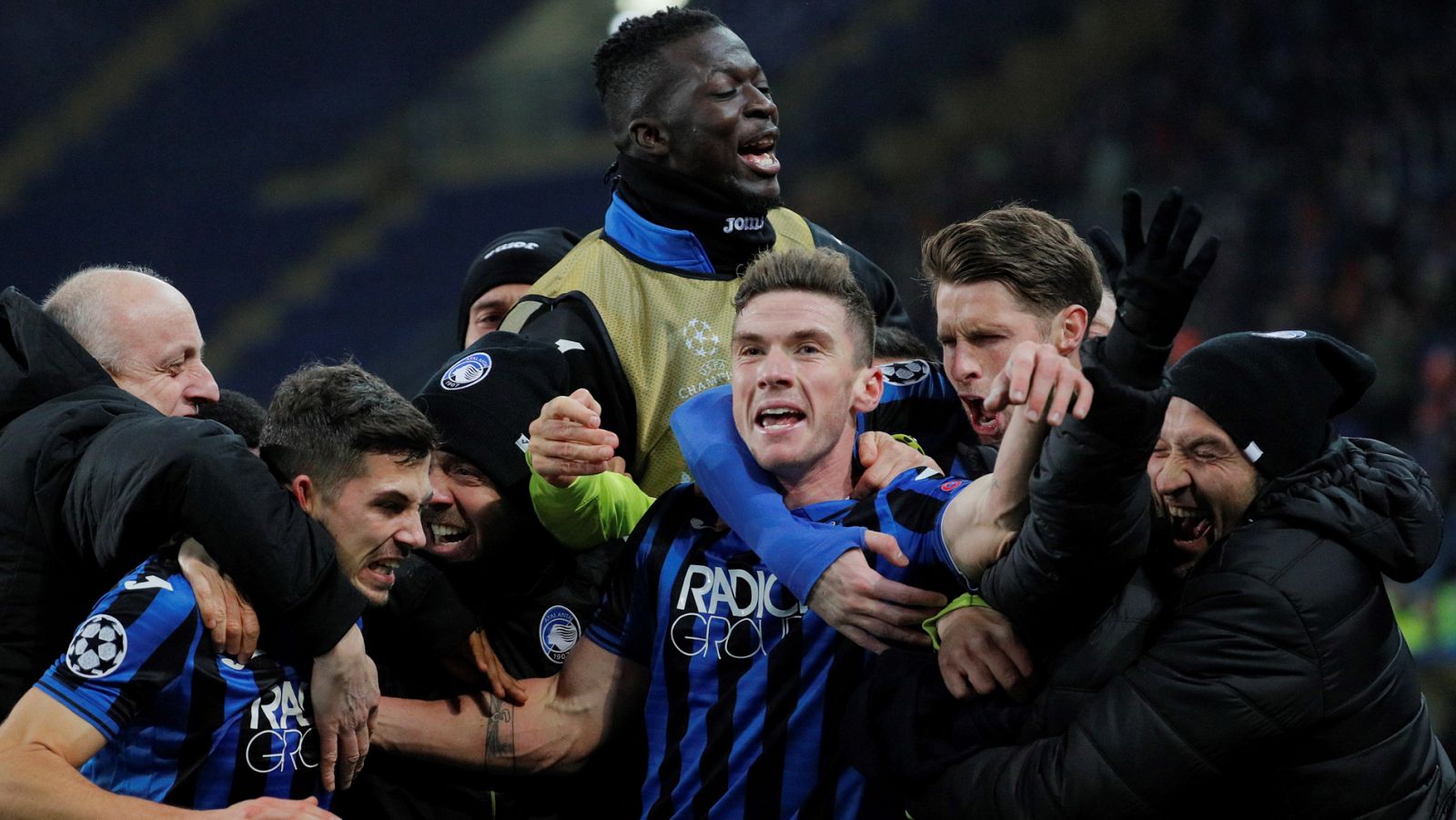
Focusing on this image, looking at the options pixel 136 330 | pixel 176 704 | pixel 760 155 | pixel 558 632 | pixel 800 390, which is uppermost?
pixel 760 155

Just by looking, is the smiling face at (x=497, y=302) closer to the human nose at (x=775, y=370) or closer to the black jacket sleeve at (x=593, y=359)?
the black jacket sleeve at (x=593, y=359)

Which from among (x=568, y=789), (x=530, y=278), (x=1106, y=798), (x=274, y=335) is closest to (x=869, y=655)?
(x=1106, y=798)

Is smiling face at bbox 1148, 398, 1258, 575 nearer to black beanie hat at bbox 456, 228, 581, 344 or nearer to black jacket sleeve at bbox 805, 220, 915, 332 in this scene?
black jacket sleeve at bbox 805, 220, 915, 332

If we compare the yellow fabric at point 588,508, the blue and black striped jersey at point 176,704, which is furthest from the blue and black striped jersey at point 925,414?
the blue and black striped jersey at point 176,704

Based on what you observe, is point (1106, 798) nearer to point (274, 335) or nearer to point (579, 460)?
point (579, 460)

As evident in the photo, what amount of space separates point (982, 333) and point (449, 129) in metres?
9.14

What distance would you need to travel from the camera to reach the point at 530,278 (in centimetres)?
441

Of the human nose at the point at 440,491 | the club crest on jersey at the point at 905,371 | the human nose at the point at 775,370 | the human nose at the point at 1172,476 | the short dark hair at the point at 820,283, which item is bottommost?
the human nose at the point at 440,491

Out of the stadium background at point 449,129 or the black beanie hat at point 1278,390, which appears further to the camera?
the stadium background at point 449,129

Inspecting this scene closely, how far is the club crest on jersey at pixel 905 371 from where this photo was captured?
3.23m

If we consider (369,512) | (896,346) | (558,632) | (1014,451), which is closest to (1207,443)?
(1014,451)

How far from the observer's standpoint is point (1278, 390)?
7.92 ft

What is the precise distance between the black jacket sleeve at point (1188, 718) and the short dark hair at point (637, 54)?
1.92 metres

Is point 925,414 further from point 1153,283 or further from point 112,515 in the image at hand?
point 112,515
